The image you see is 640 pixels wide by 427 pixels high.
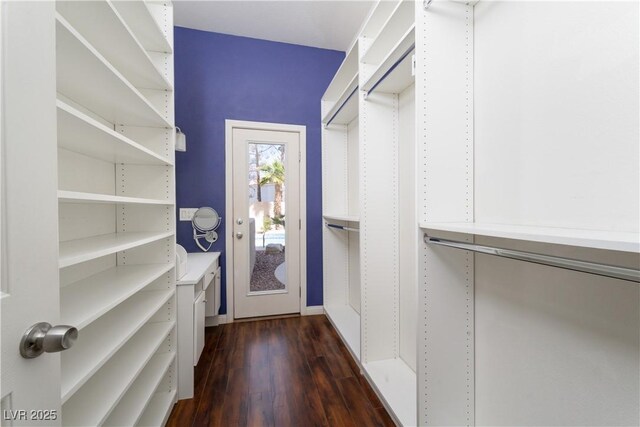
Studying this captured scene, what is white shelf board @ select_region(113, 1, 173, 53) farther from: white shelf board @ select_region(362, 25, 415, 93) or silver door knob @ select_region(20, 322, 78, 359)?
silver door knob @ select_region(20, 322, 78, 359)

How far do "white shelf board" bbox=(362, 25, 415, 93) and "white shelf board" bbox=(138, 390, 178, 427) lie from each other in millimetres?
2367

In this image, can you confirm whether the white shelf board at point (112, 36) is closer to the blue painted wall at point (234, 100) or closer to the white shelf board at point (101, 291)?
the white shelf board at point (101, 291)

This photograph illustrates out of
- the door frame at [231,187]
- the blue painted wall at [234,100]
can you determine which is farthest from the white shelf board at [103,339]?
the blue painted wall at [234,100]

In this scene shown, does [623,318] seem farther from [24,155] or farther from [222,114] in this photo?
[222,114]

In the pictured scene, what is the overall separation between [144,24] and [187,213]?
1710 millimetres

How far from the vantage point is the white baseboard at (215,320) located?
267cm

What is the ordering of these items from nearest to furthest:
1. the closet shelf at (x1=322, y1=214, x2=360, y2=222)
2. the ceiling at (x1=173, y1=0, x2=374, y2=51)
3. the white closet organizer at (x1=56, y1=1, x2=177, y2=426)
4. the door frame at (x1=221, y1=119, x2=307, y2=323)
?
the white closet organizer at (x1=56, y1=1, x2=177, y2=426), the closet shelf at (x1=322, y1=214, x2=360, y2=222), the ceiling at (x1=173, y1=0, x2=374, y2=51), the door frame at (x1=221, y1=119, x2=307, y2=323)

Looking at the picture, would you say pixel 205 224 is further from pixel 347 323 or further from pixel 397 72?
pixel 397 72

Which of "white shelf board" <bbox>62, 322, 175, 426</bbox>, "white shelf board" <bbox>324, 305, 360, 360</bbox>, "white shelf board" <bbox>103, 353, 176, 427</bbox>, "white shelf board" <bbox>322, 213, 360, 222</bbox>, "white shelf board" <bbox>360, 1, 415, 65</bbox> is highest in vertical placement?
"white shelf board" <bbox>360, 1, 415, 65</bbox>

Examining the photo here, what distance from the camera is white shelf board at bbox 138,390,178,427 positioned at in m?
1.37

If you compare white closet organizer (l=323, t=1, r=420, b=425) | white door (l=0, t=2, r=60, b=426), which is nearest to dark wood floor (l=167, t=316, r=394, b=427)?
white closet organizer (l=323, t=1, r=420, b=425)

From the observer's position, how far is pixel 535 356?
994 millimetres

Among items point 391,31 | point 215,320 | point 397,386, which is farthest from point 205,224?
point 391,31

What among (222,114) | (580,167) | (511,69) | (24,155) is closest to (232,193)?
(222,114)
